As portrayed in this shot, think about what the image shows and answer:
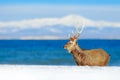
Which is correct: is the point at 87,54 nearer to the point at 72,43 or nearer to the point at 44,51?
the point at 72,43

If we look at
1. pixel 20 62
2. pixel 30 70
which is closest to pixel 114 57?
pixel 20 62

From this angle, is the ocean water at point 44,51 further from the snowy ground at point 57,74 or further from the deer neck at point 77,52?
the snowy ground at point 57,74

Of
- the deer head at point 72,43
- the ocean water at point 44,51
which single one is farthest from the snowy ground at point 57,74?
the ocean water at point 44,51

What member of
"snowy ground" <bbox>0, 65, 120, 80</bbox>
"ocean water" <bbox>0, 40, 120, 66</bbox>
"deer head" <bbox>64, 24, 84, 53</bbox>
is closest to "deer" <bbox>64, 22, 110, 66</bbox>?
"deer head" <bbox>64, 24, 84, 53</bbox>

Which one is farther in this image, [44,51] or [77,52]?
[44,51]

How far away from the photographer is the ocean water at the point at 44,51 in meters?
7.97

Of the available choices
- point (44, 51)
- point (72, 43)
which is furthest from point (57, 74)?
point (44, 51)

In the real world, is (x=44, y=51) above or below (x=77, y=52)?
below

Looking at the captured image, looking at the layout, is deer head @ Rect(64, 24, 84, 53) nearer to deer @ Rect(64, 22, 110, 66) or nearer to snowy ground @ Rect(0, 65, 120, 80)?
deer @ Rect(64, 22, 110, 66)

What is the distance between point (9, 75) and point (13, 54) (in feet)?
20.3

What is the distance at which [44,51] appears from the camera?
867cm

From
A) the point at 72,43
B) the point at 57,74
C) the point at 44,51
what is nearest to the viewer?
the point at 57,74

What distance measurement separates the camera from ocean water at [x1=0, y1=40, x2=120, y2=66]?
26.1 ft

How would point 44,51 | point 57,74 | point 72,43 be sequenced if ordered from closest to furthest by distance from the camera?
point 57,74 → point 72,43 → point 44,51
